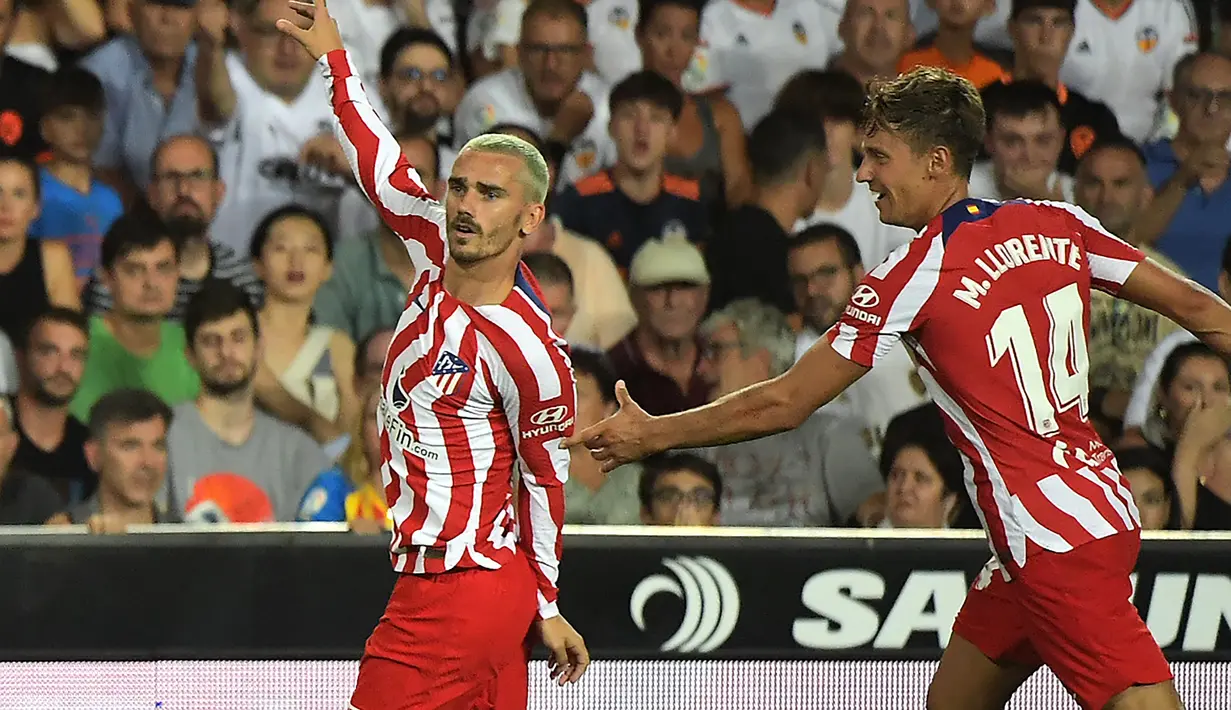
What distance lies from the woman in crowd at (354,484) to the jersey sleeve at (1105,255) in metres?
2.46

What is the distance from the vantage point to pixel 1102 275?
105 inches

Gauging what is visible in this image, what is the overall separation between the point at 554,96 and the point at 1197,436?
228 cm

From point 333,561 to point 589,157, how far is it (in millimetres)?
1472

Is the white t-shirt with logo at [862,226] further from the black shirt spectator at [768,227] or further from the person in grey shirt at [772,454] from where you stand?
the person in grey shirt at [772,454]

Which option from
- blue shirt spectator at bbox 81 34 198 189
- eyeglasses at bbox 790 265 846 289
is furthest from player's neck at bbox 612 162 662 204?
blue shirt spectator at bbox 81 34 198 189

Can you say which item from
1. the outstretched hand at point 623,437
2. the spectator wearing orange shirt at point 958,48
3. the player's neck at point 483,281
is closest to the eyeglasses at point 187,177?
the player's neck at point 483,281

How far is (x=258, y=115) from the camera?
464 cm

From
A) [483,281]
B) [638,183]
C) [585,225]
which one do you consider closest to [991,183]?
[638,183]

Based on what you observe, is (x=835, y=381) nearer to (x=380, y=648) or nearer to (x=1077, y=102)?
(x=380, y=648)

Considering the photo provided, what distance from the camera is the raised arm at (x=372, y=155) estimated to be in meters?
2.87

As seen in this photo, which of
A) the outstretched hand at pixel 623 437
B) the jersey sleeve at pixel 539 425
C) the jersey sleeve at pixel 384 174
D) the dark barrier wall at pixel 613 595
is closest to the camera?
the outstretched hand at pixel 623 437

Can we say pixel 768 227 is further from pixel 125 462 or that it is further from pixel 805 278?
pixel 125 462

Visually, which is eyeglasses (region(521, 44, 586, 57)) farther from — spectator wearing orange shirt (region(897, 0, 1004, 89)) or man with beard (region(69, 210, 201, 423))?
man with beard (region(69, 210, 201, 423))

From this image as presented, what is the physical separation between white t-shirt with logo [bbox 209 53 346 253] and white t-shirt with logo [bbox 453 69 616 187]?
445 millimetres
